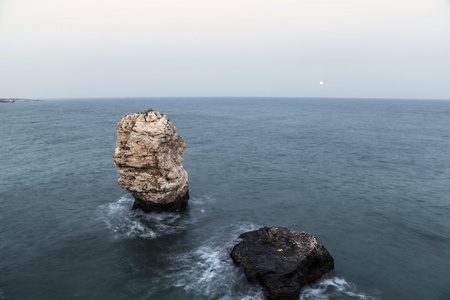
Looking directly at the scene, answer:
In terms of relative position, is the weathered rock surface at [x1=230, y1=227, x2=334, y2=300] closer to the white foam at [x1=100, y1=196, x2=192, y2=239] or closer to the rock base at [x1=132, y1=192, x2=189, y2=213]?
the white foam at [x1=100, y1=196, x2=192, y2=239]

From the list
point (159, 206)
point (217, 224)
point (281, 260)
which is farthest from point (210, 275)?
point (159, 206)

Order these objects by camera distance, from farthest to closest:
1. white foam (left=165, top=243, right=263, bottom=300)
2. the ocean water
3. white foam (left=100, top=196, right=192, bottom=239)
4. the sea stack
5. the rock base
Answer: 1. the rock base
2. the sea stack
3. white foam (left=100, top=196, right=192, bottom=239)
4. the ocean water
5. white foam (left=165, top=243, right=263, bottom=300)

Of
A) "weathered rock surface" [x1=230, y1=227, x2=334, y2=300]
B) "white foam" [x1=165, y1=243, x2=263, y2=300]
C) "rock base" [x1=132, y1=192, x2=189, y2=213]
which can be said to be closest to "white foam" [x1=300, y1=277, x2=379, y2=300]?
"weathered rock surface" [x1=230, y1=227, x2=334, y2=300]

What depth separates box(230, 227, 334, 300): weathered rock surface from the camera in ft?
65.3

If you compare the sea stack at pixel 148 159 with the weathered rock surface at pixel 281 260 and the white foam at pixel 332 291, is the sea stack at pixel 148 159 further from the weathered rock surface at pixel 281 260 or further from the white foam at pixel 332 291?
the white foam at pixel 332 291

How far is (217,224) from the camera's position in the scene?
98.5 ft

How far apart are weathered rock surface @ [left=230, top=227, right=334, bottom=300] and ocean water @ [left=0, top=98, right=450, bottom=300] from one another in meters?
0.92

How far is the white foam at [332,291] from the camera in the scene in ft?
65.0

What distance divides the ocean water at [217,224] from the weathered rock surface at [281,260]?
3.01 feet

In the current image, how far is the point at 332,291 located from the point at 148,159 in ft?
69.1

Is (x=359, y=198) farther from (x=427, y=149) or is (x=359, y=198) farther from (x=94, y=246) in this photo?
(x=427, y=149)

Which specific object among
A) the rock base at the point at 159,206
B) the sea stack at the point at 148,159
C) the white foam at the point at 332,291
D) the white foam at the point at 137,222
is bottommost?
the white foam at the point at 332,291

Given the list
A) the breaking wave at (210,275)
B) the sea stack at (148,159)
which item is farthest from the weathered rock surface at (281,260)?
the sea stack at (148,159)

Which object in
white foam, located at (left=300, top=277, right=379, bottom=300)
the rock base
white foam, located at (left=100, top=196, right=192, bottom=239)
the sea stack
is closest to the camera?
white foam, located at (left=300, top=277, right=379, bottom=300)
